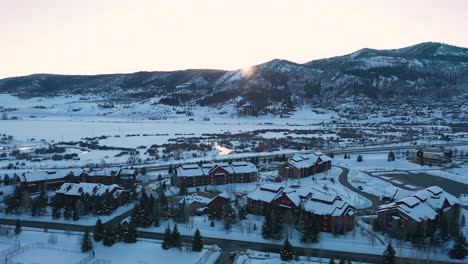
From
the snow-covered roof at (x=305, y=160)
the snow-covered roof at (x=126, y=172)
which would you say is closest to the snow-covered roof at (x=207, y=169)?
the snow-covered roof at (x=126, y=172)

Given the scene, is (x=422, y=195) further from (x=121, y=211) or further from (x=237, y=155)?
(x=237, y=155)

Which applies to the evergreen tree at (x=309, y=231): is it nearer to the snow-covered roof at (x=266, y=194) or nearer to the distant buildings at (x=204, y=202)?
the snow-covered roof at (x=266, y=194)

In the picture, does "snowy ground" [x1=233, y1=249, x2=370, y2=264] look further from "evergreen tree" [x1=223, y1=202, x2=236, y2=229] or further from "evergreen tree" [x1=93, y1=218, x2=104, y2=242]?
"evergreen tree" [x1=93, y1=218, x2=104, y2=242]

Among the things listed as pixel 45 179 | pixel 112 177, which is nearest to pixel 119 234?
pixel 112 177

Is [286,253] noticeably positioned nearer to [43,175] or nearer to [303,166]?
[303,166]

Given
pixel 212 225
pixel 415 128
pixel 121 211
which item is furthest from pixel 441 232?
pixel 415 128

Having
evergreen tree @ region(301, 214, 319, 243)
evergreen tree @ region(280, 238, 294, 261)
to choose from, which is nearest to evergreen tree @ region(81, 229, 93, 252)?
evergreen tree @ region(280, 238, 294, 261)
